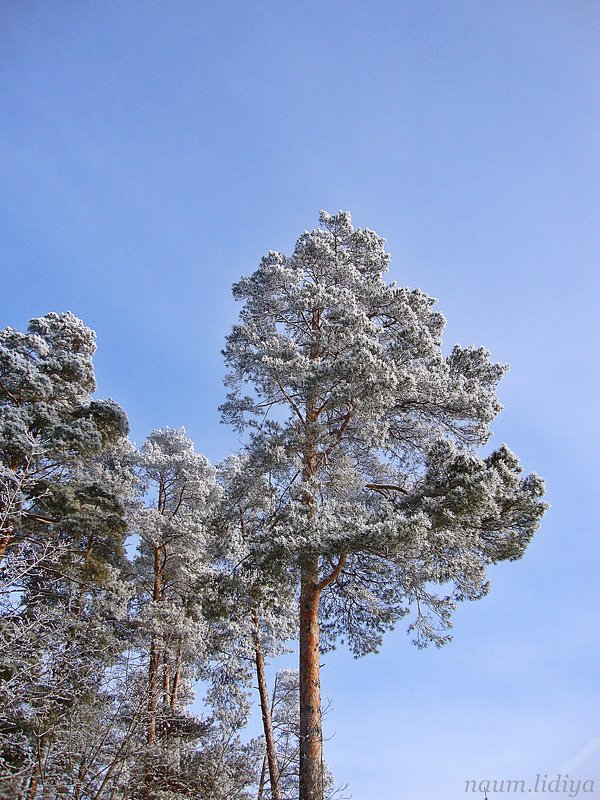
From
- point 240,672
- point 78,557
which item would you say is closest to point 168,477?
point 78,557

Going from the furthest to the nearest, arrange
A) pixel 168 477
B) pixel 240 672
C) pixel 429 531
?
pixel 168 477, pixel 240 672, pixel 429 531

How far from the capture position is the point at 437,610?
36.3 ft

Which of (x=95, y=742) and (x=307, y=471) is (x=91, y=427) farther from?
(x=95, y=742)

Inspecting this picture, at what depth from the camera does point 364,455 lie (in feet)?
41.5

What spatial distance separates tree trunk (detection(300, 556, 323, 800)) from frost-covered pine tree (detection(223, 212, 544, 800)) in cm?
2

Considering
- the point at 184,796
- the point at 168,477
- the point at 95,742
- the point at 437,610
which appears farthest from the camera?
the point at 168,477

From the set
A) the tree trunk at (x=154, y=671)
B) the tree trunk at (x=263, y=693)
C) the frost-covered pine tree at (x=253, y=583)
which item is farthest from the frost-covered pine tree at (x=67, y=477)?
the tree trunk at (x=263, y=693)

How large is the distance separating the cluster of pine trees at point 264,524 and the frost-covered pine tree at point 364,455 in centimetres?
4

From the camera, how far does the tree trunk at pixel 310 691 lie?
9.22 metres

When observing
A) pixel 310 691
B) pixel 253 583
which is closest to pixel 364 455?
pixel 253 583

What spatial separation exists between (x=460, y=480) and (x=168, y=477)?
10.3 metres

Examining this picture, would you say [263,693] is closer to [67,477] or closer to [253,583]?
[253,583]

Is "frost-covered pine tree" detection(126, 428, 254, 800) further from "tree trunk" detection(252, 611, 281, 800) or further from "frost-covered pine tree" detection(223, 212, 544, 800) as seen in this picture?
"frost-covered pine tree" detection(223, 212, 544, 800)

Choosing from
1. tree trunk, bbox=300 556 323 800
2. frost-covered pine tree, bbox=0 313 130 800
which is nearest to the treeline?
frost-covered pine tree, bbox=0 313 130 800
